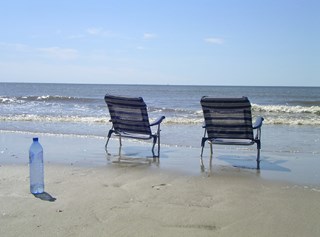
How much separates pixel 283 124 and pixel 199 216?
35.4 ft

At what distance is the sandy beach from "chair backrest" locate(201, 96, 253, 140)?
0.79 m

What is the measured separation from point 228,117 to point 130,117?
5.90ft

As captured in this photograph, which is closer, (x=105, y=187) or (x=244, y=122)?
(x=105, y=187)

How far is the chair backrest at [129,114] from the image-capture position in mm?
7176

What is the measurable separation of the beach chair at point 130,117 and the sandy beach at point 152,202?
1.30 m

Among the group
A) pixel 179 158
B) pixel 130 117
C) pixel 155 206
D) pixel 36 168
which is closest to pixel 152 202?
pixel 155 206

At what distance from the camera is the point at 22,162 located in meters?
5.98

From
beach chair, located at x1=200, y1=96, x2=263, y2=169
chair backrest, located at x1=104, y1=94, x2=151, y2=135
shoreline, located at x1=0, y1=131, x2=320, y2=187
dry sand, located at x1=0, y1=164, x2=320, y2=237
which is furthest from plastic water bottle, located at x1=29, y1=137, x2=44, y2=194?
beach chair, located at x1=200, y1=96, x2=263, y2=169

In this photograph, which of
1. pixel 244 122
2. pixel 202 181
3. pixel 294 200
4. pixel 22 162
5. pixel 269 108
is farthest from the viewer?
pixel 269 108

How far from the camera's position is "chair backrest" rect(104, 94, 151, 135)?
7.18m

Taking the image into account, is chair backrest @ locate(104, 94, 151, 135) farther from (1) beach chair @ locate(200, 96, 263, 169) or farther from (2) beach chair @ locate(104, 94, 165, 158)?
(1) beach chair @ locate(200, 96, 263, 169)

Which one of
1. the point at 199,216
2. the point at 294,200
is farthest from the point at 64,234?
the point at 294,200

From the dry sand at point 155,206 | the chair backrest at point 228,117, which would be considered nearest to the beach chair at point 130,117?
the chair backrest at point 228,117

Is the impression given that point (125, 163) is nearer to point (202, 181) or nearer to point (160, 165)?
point (160, 165)
